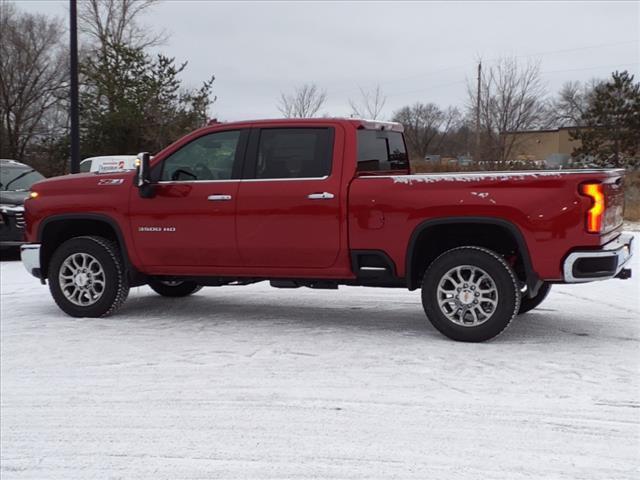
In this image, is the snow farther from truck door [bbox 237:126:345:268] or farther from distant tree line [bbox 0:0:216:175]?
distant tree line [bbox 0:0:216:175]

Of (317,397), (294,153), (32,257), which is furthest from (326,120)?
(32,257)

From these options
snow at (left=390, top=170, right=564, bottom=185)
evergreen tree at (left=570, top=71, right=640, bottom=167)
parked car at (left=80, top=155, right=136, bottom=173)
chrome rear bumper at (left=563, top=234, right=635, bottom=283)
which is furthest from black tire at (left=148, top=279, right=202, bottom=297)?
evergreen tree at (left=570, top=71, right=640, bottom=167)

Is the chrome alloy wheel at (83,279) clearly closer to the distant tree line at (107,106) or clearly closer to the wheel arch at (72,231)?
the wheel arch at (72,231)

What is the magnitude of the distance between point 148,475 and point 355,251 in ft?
10.5

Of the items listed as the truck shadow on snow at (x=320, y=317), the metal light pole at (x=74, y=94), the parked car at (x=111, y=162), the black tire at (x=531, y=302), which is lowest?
the truck shadow on snow at (x=320, y=317)

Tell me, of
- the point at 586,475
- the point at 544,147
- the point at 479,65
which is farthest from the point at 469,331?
the point at 544,147

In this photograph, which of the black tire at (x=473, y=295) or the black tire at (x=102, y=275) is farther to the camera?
the black tire at (x=102, y=275)

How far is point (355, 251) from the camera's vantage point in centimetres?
656

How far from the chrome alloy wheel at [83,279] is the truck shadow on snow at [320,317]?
344 mm

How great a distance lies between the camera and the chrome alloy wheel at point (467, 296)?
615 centimetres

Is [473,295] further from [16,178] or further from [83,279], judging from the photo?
[16,178]

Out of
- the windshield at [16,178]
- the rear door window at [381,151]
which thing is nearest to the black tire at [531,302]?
the rear door window at [381,151]

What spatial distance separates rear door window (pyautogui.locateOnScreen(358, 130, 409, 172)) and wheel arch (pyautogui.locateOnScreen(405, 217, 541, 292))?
0.88 meters

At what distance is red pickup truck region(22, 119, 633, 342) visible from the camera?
235 inches
